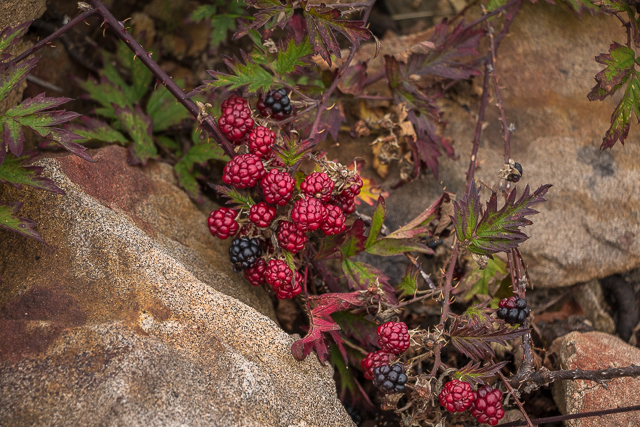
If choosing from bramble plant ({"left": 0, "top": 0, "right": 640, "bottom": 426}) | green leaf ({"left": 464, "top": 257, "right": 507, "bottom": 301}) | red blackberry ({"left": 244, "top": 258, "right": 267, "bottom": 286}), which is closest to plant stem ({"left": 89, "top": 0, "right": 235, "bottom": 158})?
bramble plant ({"left": 0, "top": 0, "right": 640, "bottom": 426})

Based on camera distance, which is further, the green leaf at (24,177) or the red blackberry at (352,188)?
the red blackberry at (352,188)

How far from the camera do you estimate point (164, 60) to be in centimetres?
369

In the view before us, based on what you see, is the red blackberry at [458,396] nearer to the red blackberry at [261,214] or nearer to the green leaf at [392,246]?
the green leaf at [392,246]

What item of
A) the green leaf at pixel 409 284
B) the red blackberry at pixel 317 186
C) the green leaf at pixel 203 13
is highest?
the green leaf at pixel 203 13

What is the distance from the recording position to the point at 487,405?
6.89ft

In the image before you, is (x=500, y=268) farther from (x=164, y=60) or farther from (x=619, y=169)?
(x=164, y=60)

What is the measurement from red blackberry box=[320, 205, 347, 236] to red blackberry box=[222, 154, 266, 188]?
0.34 meters

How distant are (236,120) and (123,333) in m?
1.05

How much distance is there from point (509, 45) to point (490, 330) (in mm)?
2188

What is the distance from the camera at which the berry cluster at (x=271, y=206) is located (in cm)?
220

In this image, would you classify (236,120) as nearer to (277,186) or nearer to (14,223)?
(277,186)

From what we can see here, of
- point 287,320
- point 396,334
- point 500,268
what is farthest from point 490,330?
point 287,320

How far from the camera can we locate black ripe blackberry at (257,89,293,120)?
8.11 feet

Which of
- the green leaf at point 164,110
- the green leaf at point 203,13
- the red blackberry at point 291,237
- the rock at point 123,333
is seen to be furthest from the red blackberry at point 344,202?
the green leaf at point 203,13
